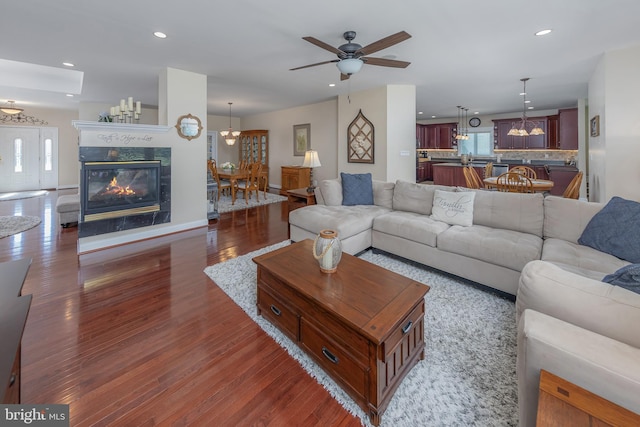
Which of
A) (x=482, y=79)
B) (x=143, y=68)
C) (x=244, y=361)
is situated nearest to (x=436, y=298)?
(x=244, y=361)

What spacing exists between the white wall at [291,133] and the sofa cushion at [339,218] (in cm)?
367

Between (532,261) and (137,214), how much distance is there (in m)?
4.68

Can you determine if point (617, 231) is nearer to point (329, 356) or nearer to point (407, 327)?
point (407, 327)

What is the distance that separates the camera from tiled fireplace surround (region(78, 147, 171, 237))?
12.6 feet

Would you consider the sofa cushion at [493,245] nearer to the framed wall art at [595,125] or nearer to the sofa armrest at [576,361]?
the sofa armrest at [576,361]

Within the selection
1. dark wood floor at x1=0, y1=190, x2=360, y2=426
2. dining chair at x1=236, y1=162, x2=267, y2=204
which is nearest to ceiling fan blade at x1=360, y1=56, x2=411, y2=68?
dark wood floor at x1=0, y1=190, x2=360, y2=426

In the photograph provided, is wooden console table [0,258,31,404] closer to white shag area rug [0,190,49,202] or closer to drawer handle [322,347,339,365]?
drawer handle [322,347,339,365]

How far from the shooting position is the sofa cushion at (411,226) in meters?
3.11

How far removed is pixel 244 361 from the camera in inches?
73.3

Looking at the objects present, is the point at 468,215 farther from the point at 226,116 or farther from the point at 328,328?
the point at 226,116

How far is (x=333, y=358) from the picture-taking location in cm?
164

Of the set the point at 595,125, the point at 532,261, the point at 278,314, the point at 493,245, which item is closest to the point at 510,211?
the point at 493,245

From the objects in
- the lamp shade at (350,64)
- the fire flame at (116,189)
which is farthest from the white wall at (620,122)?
the fire flame at (116,189)

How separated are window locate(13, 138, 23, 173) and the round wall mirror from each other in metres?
7.65
